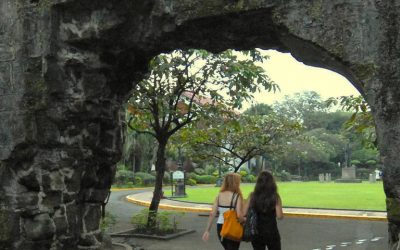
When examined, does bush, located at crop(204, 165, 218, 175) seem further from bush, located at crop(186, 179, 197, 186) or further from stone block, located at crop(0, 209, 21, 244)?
stone block, located at crop(0, 209, 21, 244)

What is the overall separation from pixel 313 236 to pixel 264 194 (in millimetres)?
5135

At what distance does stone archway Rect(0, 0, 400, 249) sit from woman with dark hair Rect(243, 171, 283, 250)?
158cm

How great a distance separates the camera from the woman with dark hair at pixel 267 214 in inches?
210

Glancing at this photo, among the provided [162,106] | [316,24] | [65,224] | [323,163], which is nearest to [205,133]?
[162,106]

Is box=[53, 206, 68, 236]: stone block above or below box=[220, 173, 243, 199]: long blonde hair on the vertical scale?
below

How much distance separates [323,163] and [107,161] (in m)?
46.4

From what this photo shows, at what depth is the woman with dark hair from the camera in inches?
210

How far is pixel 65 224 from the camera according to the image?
546 cm

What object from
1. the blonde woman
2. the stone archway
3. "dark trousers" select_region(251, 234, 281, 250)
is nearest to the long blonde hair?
the blonde woman

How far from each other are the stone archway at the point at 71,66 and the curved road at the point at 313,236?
3.73 metres

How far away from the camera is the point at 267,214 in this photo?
536 cm

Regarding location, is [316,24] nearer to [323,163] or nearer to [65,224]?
[65,224]

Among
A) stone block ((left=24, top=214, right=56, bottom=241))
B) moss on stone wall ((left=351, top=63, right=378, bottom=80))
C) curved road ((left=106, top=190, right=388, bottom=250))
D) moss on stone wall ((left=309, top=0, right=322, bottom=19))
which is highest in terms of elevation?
moss on stone wall ((left=309, top=0, right=322, bottom=19))

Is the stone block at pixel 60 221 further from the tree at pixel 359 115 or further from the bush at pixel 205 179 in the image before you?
the bush at pixel 205 179
